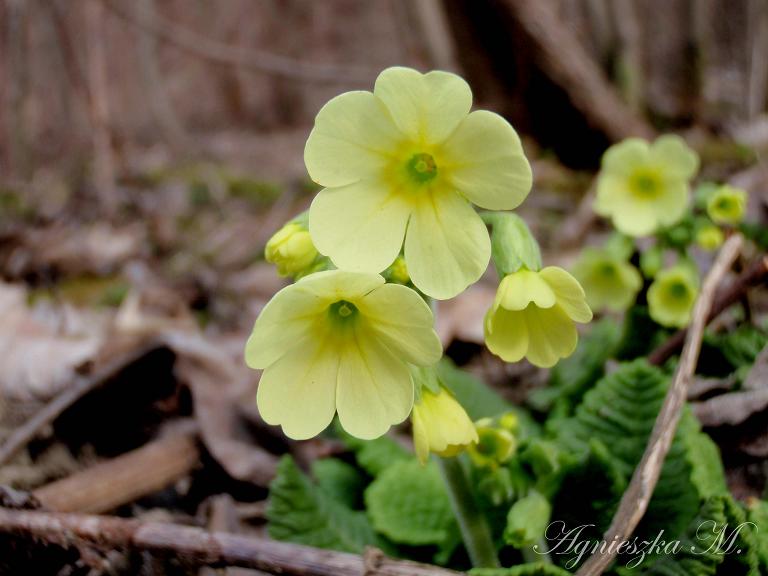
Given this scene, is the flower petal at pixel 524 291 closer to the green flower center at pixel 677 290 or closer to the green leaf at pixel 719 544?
the green leaf at pixel 719 544

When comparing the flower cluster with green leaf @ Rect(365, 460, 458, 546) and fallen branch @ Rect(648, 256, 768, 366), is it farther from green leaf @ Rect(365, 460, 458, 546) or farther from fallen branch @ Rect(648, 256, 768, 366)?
fallen branch @ Rect(648, 256, 768, 366)

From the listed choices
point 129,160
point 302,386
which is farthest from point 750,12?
point 129,160

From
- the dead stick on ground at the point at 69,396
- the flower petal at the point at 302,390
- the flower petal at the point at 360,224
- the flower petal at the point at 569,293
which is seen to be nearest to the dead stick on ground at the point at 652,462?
the flower petal at the point at 569,293

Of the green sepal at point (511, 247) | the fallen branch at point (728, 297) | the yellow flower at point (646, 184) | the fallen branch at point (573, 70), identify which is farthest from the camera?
the fallen branch at point (573, 70)

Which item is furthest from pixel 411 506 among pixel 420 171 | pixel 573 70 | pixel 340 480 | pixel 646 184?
pixel 573 70

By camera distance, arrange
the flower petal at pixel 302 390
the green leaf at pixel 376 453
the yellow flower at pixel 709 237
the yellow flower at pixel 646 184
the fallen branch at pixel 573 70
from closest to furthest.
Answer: the flower petal at pixel 302 390 < the green leaf at pixel 376 453 < the yellow flower at pixel 709 237 < the yellow flower at pixel 646 184 < the fallen branch at pixel 573 70

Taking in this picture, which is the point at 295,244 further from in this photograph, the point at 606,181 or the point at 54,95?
the point at 54,95
